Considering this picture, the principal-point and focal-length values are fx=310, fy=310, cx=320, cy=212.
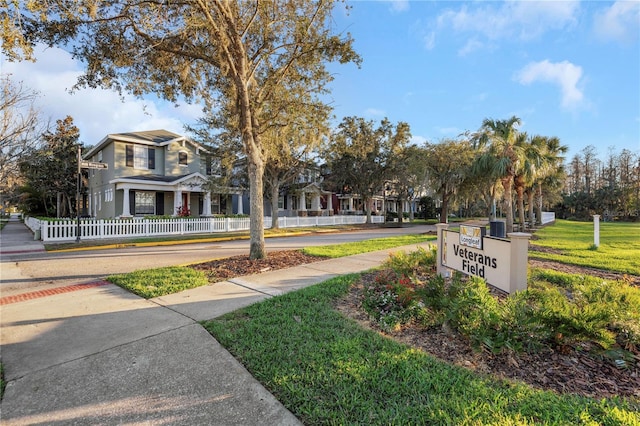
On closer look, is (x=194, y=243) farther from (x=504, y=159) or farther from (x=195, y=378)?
(x=504, y=159)

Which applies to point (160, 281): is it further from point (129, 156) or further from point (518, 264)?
point (129, 156)

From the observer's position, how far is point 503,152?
663 inches

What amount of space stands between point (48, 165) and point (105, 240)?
18.5 meters

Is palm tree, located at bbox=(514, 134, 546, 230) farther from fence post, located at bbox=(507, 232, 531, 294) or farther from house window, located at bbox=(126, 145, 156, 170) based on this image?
house window, located at bbox=(126, 145, 156, 170)

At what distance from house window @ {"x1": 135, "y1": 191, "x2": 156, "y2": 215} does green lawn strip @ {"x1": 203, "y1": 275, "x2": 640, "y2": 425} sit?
21.9 m

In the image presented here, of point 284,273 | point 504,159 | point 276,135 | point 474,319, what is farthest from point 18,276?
point 504,159

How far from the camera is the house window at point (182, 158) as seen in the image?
965 inches

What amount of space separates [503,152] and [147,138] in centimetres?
2386

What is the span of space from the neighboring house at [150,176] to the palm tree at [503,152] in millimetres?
17142

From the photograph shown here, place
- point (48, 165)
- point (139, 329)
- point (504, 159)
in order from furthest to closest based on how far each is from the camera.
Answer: point (48, 165), point (504, 159), point (139, 329)

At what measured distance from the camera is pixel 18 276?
24.1 ft

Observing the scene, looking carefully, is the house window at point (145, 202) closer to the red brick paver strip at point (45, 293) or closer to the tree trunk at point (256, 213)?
the tree trunk at point (256, 213)

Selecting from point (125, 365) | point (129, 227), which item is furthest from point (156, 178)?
point (125, 365)

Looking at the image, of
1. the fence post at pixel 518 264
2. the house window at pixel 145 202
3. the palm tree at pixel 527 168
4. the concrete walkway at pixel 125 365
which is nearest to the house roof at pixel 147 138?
the house window at pixel 145 202
